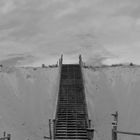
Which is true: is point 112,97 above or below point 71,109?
above

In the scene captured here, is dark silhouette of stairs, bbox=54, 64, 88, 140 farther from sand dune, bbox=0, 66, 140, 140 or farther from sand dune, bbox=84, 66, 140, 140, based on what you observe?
sand dune, bbox=84, 66, 140, 140

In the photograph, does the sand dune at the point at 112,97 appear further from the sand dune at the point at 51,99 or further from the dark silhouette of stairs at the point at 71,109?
the dark silhouette of stairs at the point at 71,109

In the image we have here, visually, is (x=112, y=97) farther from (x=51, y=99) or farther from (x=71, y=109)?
(x=51, y=99)

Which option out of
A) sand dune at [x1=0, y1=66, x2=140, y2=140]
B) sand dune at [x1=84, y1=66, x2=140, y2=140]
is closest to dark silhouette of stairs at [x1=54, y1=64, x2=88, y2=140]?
sand dune at [x1=0, y1=66, x2=140, y2=140]

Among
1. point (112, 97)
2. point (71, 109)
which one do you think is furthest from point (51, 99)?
point (112, 97)

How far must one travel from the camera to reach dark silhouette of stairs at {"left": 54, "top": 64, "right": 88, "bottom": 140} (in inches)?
861

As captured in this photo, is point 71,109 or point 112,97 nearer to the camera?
point 71,109

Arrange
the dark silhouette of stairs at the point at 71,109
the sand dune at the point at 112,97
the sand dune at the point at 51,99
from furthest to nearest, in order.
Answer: the sand dune at the point at 112,97
the sand dune at the point at 51,99
the dark silhouette of stairs at the point at 71,109

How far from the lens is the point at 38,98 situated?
27.8 m

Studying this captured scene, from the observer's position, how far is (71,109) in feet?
81.7

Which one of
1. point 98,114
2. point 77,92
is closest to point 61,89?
point 77,92

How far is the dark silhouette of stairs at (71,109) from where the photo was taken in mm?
21870

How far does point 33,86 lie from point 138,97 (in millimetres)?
7275

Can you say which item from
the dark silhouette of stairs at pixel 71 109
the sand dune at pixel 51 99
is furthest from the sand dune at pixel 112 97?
the dark silhouette of stairs at pixel 71 109
